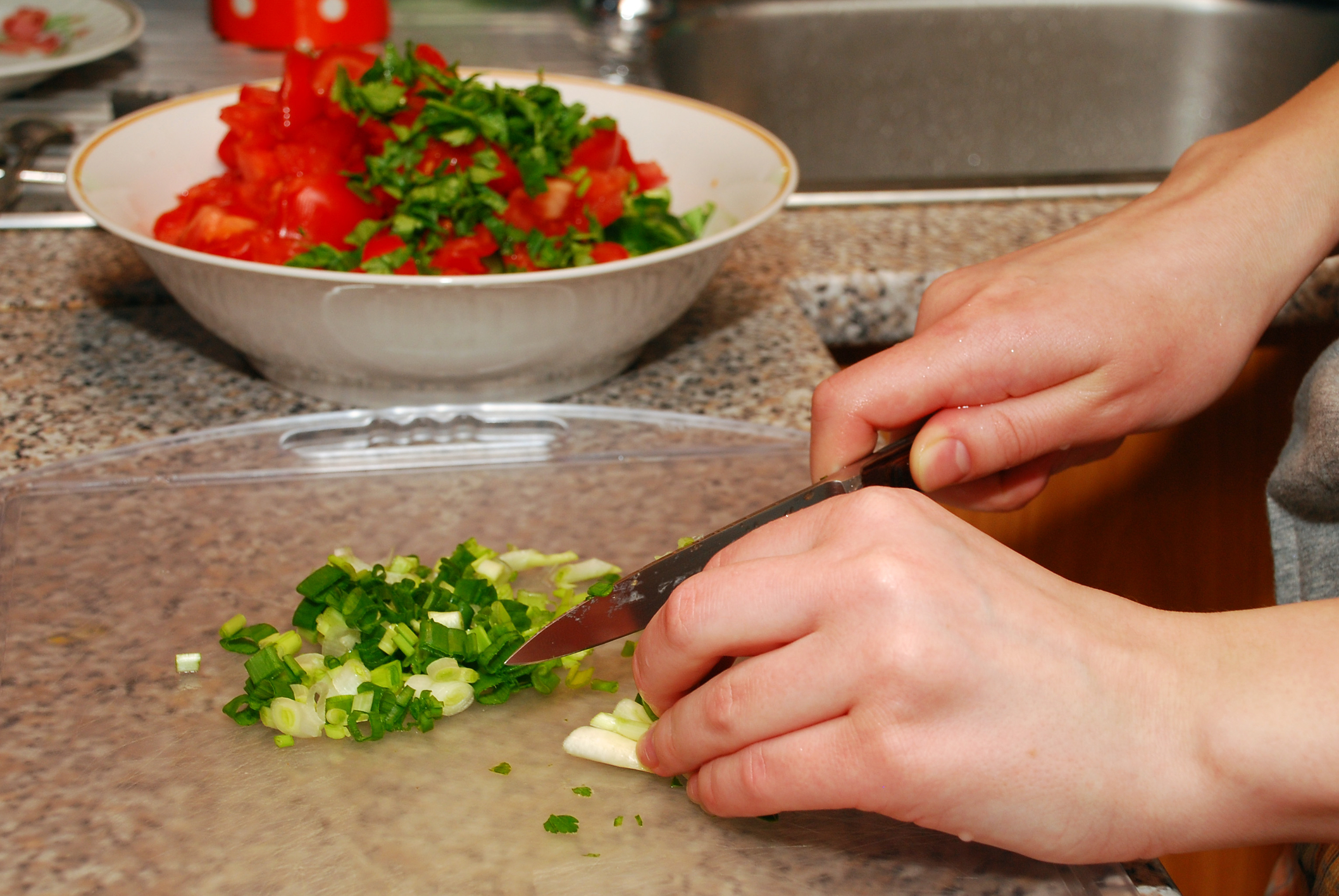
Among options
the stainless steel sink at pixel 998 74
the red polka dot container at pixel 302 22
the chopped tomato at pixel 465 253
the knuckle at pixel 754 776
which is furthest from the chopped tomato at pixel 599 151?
the stainless steel sink at pixel 998 74

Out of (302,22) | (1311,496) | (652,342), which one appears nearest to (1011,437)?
(1311,496)

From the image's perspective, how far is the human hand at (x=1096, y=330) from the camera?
2.21 ft

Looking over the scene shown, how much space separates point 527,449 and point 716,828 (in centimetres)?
39

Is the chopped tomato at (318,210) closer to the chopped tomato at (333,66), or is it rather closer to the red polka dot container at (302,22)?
the chopped tomato at (333,66)

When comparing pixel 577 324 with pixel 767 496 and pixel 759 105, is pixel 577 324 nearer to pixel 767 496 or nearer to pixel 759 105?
pixel 767 496

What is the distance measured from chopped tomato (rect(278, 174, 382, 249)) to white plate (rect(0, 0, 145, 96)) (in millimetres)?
662

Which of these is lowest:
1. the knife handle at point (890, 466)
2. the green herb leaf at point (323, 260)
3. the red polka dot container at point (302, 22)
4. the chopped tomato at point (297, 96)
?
the knife handle at point (890, 466)

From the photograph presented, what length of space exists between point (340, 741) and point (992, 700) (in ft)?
1.14

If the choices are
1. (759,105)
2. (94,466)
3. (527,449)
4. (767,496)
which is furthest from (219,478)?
(759,105)

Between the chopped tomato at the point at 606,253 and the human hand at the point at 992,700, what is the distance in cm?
43

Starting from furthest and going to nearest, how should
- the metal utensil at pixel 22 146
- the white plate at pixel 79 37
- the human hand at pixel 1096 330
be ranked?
the white plate at pixel 79 37, the metal utensil at pixel 22 146, the human hand at pixel 1096 330

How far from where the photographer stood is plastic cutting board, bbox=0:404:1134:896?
1.81ft

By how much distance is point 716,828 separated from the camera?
1.90 feet

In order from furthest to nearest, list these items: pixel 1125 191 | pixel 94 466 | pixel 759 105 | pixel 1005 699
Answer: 1. pixel 759 105
2. pixel 1125 191
3. pixel 94 466
4. pixel 1005 699
